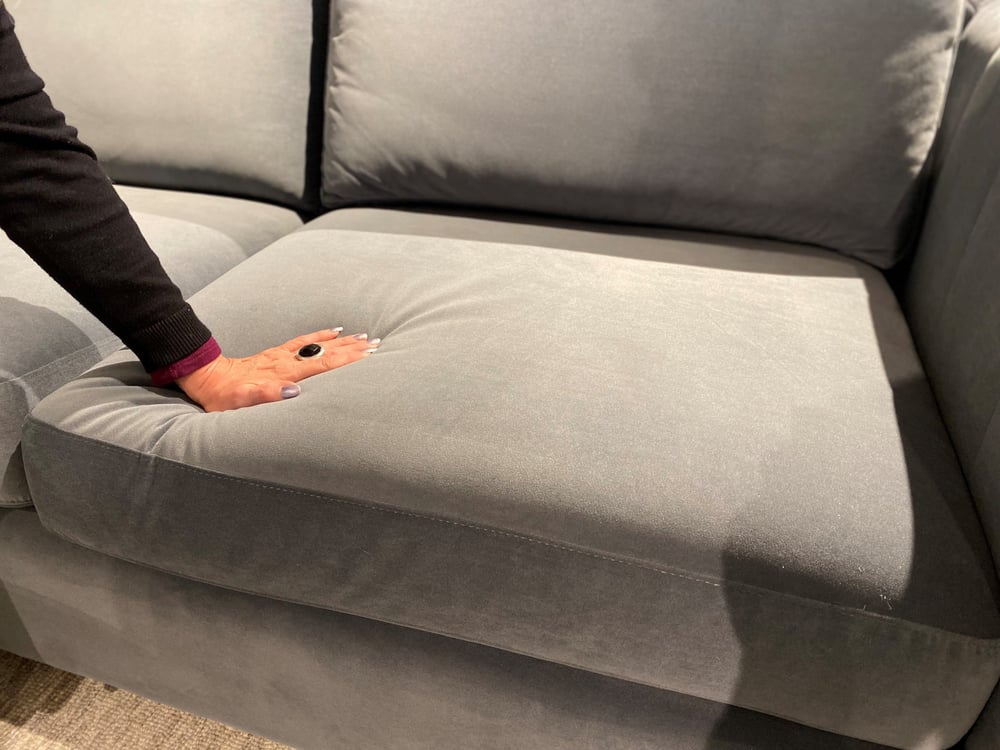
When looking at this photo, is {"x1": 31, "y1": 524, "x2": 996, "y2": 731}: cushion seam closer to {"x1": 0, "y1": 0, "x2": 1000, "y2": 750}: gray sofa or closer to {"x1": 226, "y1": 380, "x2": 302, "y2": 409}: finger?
{"x1": 0, "y1": 0, "x2": 1000, "y2": 750}: gray sofa

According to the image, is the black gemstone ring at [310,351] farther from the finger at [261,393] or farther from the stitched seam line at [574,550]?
the stitched seam line at [574,550]

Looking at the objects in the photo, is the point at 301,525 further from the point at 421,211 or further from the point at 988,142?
the point at 988,142

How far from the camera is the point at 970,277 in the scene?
2.76 ft

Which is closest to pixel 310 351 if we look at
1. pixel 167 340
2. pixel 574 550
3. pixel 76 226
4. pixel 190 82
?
pixel 167 340

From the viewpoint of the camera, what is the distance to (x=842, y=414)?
741 mm

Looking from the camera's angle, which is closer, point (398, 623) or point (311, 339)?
point (398, 623)

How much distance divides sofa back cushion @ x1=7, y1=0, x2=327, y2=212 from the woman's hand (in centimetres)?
55

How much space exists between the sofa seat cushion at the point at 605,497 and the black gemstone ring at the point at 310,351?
5 centimetres

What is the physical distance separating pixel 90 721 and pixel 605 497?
2.55ft

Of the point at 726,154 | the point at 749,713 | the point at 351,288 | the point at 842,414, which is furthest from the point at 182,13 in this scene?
the point at 749,713

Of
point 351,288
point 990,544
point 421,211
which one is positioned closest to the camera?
point 990,544

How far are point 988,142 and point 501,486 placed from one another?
71cm

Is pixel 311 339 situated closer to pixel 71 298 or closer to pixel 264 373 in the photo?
pixel 264 373

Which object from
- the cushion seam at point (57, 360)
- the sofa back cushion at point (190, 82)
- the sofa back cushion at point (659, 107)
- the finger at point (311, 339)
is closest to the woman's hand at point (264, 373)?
the finger at point (311, 339)
